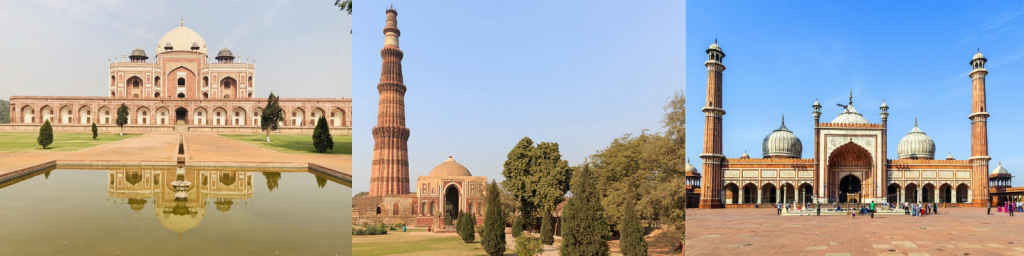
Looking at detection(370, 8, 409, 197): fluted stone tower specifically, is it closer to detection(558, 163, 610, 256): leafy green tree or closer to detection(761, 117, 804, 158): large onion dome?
detection(558, 163, 610, 256): leafy green tree

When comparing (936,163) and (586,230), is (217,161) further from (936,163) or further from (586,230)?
(936,163)

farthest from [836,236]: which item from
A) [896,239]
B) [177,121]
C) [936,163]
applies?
[177,121]

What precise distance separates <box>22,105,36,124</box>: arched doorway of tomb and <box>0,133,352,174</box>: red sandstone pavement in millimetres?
10316

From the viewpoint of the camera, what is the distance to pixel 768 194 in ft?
105

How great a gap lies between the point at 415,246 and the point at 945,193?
28.7 m

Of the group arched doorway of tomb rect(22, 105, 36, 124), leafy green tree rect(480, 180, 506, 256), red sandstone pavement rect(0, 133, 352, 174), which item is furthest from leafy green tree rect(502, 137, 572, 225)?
arched doorway of tomb rect(22, 105, 36, 124)

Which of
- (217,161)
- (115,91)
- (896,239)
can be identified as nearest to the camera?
(896,239)

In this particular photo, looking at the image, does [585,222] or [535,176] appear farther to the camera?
[535,176]

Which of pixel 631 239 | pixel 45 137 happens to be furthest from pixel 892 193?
pixel 45 137

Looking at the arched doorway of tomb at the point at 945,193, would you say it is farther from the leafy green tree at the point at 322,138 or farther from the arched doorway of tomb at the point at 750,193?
the leafy green tree at the point at 322,138

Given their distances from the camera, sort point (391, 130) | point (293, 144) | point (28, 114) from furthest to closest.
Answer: point (28, 114) → point (391, 130) → point (293, 144)

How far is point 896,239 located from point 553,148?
1206 cm

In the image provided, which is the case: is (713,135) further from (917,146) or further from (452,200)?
(917,146)

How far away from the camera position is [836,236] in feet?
39.5
